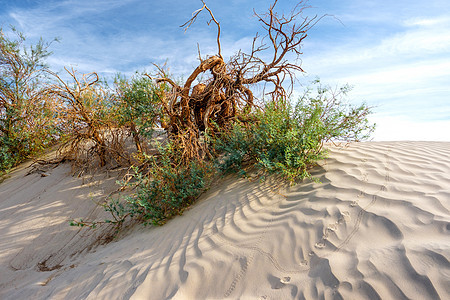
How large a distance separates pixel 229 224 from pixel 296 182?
1.30 m

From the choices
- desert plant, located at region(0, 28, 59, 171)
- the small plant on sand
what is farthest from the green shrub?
desert plant, located at region(0, 28, 59, 171)

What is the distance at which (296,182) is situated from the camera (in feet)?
13.6

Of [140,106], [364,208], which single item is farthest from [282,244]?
[140,106]

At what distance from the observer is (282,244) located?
9.54ft

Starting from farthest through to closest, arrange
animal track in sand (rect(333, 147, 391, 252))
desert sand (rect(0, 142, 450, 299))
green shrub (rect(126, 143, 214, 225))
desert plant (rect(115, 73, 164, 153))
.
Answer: desert plant (rect(115, 73, 164, 153))
green shrub (rect(126, 143, 214, 225))
animal track in sand (rect(333, 147, 391, 252))
desert sand (rect(0, 142, 450, 299))

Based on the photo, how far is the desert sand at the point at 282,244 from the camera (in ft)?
7.50

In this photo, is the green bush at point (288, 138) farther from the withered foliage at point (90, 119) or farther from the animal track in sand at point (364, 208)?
the withered foliage at point (90, 119)

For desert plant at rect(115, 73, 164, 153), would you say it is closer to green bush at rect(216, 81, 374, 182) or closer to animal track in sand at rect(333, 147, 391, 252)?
green bush at rect(216, 81, 374, 182)

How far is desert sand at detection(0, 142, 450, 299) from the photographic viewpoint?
2.29 m

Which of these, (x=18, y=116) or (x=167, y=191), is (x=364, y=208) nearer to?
(x=167, y=191)

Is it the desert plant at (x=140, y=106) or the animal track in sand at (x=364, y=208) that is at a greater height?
the desert plant at (x=140, y=106)

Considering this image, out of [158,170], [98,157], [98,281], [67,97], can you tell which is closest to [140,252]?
[98,281]

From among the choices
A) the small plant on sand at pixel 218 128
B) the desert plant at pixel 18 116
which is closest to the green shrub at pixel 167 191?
the small plant on sand at pixel 218 128

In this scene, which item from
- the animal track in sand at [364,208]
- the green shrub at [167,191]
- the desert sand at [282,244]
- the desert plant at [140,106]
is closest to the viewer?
the desert sand at [282,244]
